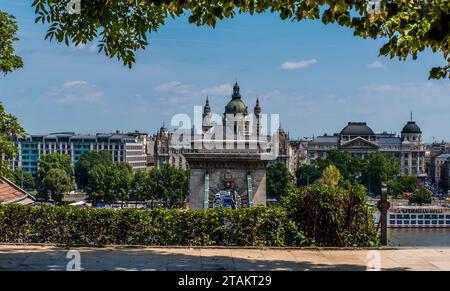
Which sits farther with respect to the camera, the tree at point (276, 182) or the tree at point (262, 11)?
the tree at point (276, 182)

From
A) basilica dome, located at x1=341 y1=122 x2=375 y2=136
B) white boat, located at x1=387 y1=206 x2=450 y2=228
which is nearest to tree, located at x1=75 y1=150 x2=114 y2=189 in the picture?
basilica dome, located at x1=341 y1=122 x2=375 y2=136

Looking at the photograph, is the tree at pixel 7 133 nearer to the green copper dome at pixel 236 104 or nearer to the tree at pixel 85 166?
the green copper dome at pixel 236 104

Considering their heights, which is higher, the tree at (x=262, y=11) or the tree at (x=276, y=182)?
the tree at (x=262, y=11)

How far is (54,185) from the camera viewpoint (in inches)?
3703

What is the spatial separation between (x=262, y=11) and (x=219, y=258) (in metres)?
4.50

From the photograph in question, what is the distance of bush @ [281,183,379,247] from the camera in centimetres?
1359

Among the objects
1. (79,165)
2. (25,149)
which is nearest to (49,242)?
(79,165)

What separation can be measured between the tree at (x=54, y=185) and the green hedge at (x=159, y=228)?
82186mm

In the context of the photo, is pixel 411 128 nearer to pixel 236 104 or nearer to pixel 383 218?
pixel 236 104

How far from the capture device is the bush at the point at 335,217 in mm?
13594

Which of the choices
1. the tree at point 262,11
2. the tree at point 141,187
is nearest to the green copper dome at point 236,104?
the tree at point 141,187
